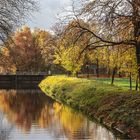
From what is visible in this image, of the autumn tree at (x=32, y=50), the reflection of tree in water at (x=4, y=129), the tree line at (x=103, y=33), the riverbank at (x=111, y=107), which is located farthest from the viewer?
the autumn tree at (x=32, y=50)

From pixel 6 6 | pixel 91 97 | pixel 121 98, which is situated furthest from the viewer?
pixel 91 97

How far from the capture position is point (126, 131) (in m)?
22.8

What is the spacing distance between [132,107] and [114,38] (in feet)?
20.6

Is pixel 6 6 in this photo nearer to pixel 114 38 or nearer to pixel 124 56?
pixel 114 38

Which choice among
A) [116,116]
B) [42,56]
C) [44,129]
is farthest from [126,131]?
[42,56]

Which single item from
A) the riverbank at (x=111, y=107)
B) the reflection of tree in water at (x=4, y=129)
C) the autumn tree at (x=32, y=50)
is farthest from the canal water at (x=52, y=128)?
the autumn tree at (x=32, y=50)

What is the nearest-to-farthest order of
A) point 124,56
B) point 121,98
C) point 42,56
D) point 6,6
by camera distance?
point 6,6
point 121,98
point 124,56
point 42,56

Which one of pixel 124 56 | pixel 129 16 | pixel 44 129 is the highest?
pixel 129 16

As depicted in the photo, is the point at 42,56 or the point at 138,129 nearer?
the point at 138,129

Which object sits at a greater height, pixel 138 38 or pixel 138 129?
pixel 138 38

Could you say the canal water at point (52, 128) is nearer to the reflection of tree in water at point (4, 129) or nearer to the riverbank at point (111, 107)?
the reflection of tree in water at point (4, 129)

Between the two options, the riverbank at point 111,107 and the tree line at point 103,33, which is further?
the tree line at point 103,33

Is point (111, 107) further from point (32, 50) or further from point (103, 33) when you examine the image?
point (32, 50)

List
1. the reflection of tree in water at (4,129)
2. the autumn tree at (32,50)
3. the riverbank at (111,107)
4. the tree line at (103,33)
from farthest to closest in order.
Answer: the autumn tree at (32,50)
the tree line at (103,33)
the riverbank at (111,107)
the reflection of tree in water at (4,129)
